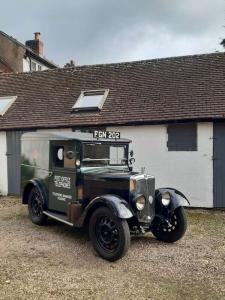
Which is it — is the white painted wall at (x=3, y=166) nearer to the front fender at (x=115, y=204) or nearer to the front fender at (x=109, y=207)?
the front fender at (x=109, y=207)

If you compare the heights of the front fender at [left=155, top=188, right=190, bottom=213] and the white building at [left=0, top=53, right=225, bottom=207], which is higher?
the white building at [left=0, top=53, right=225, bottom=207]

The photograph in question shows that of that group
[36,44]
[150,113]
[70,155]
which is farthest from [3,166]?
[36,44]

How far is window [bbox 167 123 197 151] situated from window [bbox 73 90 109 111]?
119 inches

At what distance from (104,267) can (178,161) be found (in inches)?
249

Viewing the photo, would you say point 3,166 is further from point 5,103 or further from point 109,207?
point 109,207

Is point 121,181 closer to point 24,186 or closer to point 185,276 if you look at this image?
point 185,276

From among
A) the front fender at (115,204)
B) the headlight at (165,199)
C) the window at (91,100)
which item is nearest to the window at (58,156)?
the front fender at (115,204)

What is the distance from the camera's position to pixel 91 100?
45.4 feet

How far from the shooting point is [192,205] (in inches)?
453

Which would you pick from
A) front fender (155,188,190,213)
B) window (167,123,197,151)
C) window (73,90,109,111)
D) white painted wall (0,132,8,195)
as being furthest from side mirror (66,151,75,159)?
white painted wall (0,132,8,195)

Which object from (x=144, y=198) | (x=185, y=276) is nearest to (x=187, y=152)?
(x=144, y=198)

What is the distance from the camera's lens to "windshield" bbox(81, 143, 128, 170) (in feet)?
25.2

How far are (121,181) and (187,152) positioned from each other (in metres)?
5.20

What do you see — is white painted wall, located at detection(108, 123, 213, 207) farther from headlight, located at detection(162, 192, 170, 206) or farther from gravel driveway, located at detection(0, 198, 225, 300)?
headlight, located at detection(162, 192, 170, 206)
